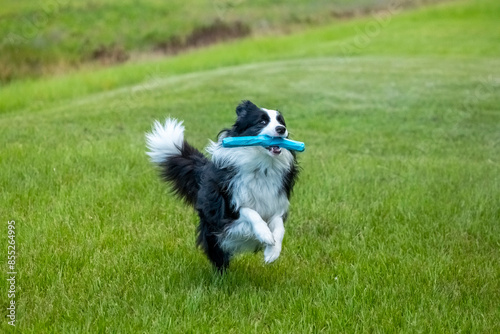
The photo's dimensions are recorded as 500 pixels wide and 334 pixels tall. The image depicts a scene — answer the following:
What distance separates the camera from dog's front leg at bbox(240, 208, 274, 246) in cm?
443

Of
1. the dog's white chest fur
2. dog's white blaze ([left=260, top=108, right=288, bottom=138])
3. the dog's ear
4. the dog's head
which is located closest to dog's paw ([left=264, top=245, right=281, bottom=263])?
the dog's white chest fur

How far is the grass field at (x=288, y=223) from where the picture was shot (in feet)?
13.6

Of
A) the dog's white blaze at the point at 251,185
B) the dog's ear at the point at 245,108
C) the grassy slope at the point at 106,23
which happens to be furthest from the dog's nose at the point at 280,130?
the grassy slope at the point at 106,23

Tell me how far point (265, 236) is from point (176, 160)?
4.27 feet

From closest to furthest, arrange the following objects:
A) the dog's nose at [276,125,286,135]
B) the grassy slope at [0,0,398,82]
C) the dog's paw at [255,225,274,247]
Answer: the dog's paw at [255,225,274,247] < the dog's nose at [276,125,286,135] < the grassy slope at [0,0,398,82]

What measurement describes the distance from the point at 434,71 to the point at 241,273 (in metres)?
15.7

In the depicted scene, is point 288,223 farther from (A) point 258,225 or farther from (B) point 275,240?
(A) point 258,225

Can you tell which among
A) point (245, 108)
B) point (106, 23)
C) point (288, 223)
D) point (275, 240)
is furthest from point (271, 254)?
point (106, 23)

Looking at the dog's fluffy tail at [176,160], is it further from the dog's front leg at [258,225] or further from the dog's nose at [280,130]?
the dog's nose at [280,130]

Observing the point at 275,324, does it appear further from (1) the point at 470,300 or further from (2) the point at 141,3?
(2) the point at 141,3

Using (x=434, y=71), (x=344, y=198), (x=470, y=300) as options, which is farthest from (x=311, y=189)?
(x=434, y=71)

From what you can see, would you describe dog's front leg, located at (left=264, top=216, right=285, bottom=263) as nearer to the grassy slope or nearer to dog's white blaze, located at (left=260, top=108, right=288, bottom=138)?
dog's white blaze, located at (left=260, top=108, right=288, bottom=138)

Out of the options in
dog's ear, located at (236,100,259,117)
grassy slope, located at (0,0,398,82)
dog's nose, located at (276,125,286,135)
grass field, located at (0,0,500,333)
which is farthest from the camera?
grassy slope, located at (0,0,398,82)

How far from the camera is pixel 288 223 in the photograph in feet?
20.4
